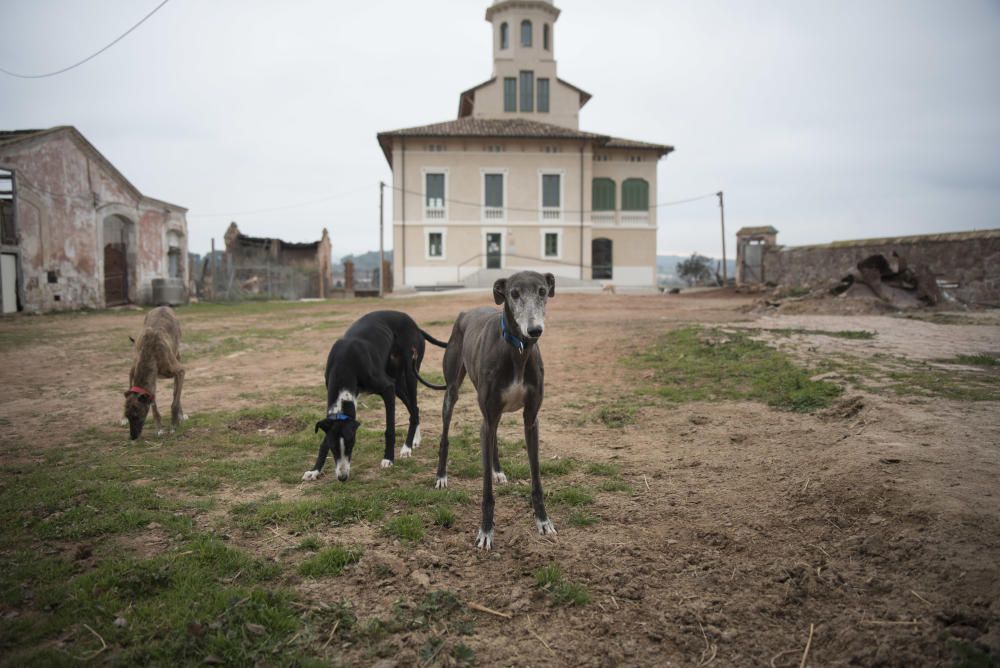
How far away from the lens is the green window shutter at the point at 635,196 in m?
40.5

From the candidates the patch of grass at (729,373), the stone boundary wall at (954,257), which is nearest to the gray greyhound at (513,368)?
the patch of grass at (729,373)

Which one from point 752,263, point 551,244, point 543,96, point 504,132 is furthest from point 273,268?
point 752,263

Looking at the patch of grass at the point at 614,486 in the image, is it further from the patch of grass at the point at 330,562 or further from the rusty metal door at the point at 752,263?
the rusty metal door at the point at 752,263

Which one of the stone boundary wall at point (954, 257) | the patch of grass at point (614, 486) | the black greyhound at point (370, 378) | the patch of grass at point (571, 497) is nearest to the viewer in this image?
the patch of grass at point (571, 497)

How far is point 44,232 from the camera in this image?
21.8 metres

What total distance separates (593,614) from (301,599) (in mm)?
1694

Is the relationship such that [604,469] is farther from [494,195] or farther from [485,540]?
[494,195]

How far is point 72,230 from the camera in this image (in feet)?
76.2

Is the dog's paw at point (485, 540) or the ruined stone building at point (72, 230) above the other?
the ruined stone building at point (72, 230)

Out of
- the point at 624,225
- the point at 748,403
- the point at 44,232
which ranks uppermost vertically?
the point at 624,225

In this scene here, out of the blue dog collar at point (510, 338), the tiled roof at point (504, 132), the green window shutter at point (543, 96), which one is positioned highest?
the green window shutter at point (543, 96)

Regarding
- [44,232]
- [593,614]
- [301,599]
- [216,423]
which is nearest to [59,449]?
[216,423]

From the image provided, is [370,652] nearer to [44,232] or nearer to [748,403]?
[748,403]

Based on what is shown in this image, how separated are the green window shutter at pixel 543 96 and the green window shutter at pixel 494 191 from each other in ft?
23.8
